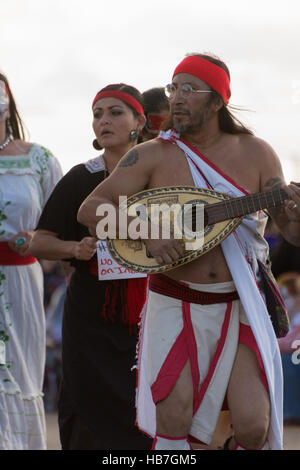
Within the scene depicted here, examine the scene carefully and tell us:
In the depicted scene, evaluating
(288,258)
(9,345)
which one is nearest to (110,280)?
(9,345)

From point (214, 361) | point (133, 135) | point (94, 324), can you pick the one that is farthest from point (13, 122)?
point (214, 361)

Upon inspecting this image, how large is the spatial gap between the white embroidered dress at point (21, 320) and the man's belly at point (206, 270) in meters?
2.14

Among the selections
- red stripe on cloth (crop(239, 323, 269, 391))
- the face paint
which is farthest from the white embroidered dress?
red stripe on cloth (crop(239, 323, 269, 391))

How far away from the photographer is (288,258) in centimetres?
1187

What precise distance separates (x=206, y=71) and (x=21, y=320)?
2.53 metres

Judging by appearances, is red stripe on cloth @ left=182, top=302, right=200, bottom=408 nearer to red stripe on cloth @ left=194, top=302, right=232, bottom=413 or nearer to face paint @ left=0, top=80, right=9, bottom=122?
red stripe on cloth @ left=194, top=302, right=232, bottom=413

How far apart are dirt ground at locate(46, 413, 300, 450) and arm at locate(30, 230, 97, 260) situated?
11.1 feet

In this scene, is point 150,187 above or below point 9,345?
above

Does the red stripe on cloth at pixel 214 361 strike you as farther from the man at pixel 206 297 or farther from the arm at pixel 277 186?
the arm at pixel 277 186

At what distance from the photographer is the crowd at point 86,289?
497 centimetres

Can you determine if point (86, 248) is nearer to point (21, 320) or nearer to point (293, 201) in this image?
point (21, 320)

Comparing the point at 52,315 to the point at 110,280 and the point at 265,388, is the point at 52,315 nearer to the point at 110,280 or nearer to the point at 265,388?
the point at 110,280

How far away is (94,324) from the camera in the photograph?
605cm
